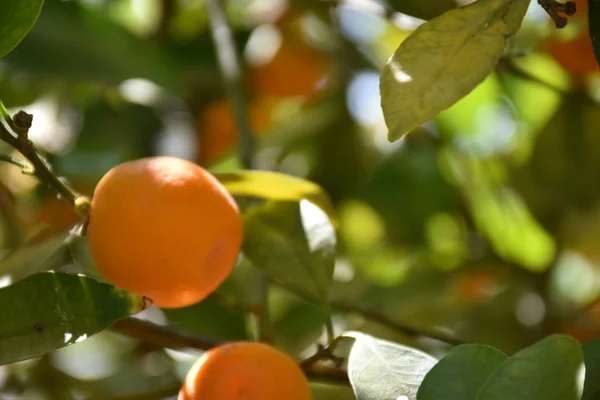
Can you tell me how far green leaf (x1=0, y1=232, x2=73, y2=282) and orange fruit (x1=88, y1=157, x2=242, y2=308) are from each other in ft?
0.28

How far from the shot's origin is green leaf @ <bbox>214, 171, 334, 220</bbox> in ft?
3.00

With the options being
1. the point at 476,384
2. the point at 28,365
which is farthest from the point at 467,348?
the point at 28,365

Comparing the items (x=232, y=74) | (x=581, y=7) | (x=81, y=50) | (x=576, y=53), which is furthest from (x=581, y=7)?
(x=81, y=50)

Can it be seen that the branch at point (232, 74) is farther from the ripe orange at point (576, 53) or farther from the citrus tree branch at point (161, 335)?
the ripe orange at point (576, 53)

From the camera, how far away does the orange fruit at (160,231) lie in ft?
2.41

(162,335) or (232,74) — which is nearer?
(162,335)

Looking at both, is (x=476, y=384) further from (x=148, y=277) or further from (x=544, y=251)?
(x=544, y=251)

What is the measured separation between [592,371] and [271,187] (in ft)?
1.24

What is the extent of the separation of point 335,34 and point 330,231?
2.84 ft

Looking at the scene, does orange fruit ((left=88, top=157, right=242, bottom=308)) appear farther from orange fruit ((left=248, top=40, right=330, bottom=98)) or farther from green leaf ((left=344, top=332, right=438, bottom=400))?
orange fruit ((left=248, top=40, right=330, bottom=98))

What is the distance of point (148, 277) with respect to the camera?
74cm

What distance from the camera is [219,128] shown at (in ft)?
5.38

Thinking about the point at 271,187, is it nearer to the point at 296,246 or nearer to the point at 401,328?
the point at 296,246

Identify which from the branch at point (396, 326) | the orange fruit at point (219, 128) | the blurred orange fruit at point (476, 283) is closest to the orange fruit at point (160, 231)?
the branch at point (396, 326)
